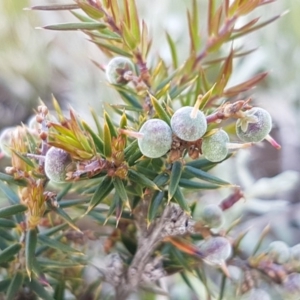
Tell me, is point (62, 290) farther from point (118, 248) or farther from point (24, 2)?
point (24, 2)

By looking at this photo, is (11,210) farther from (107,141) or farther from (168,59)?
(168,59)

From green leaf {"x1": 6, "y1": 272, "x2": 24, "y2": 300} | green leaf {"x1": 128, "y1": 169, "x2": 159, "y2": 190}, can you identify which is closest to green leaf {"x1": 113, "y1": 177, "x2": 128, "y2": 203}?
green leaf {"x1": 128, "y1": 169, "x2": 159, "y2": 190}

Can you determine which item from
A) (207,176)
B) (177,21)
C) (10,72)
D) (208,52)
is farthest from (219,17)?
(10,72)

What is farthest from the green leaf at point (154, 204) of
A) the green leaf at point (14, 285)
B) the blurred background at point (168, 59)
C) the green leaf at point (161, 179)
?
the blurred background at point (168, 59)

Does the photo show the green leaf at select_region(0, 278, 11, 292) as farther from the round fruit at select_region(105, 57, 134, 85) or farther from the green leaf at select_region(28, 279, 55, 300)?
the round fruit at select_region(105, 57, 134, 85)

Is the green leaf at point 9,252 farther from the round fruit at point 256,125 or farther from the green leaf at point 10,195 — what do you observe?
the round fruit at point 256,125

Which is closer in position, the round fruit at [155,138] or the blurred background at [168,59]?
the round fruit at [155,138]

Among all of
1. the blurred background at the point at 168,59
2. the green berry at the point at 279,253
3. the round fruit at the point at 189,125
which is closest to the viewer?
the round fruit at the point at 189,125
